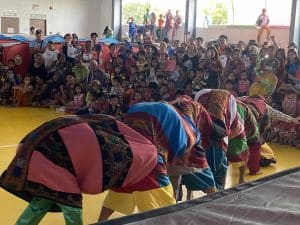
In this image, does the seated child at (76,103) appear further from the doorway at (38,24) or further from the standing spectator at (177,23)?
the doorway at (38,24)

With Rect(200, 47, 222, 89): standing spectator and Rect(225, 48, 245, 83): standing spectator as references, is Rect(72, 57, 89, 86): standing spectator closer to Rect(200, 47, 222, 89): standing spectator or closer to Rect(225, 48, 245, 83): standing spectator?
Rect(200, 47, 222, 89): standing spectator

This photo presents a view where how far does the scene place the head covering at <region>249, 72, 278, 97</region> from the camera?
6.17m

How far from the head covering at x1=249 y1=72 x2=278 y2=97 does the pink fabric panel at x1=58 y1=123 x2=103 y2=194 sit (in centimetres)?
445

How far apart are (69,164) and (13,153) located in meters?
3.00

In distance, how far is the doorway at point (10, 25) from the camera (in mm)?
14820

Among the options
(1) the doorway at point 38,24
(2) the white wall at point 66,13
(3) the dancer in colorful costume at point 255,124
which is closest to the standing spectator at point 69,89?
(3) the dancer in colorful costume at point 255,124

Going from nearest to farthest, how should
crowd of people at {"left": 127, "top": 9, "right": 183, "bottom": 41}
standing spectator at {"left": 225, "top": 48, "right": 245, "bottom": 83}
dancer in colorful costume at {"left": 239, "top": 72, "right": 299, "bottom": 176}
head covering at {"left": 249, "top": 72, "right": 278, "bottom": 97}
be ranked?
1. dancer in colorful costume at {"left": 239, "top": 72, "right": 299, "bottom": 176}
2. head covering at {"left": 249, "top": 72, "right": 278, "bottom": 97}
3. standing spectator at {"left": 225, "top": 48, "right": 245, "bottom": 83}
4. crowd of people at {"left": 127, "top": 9, "right": 183, "bottom": 41}

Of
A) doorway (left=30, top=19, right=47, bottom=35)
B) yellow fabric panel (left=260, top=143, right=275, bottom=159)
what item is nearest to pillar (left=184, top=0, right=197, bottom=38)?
doorway (left=30, top=19, right=47, bottom=35)

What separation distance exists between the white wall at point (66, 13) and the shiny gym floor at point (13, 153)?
8290 millimetres

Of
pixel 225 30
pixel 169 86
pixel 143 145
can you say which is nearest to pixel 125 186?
pixel 143 145

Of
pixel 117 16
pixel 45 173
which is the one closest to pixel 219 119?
pixel 45 173

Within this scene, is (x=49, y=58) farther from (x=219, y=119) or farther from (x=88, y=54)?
(x=219, y=119)

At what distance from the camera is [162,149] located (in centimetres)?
232

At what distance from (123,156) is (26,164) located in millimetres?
394
